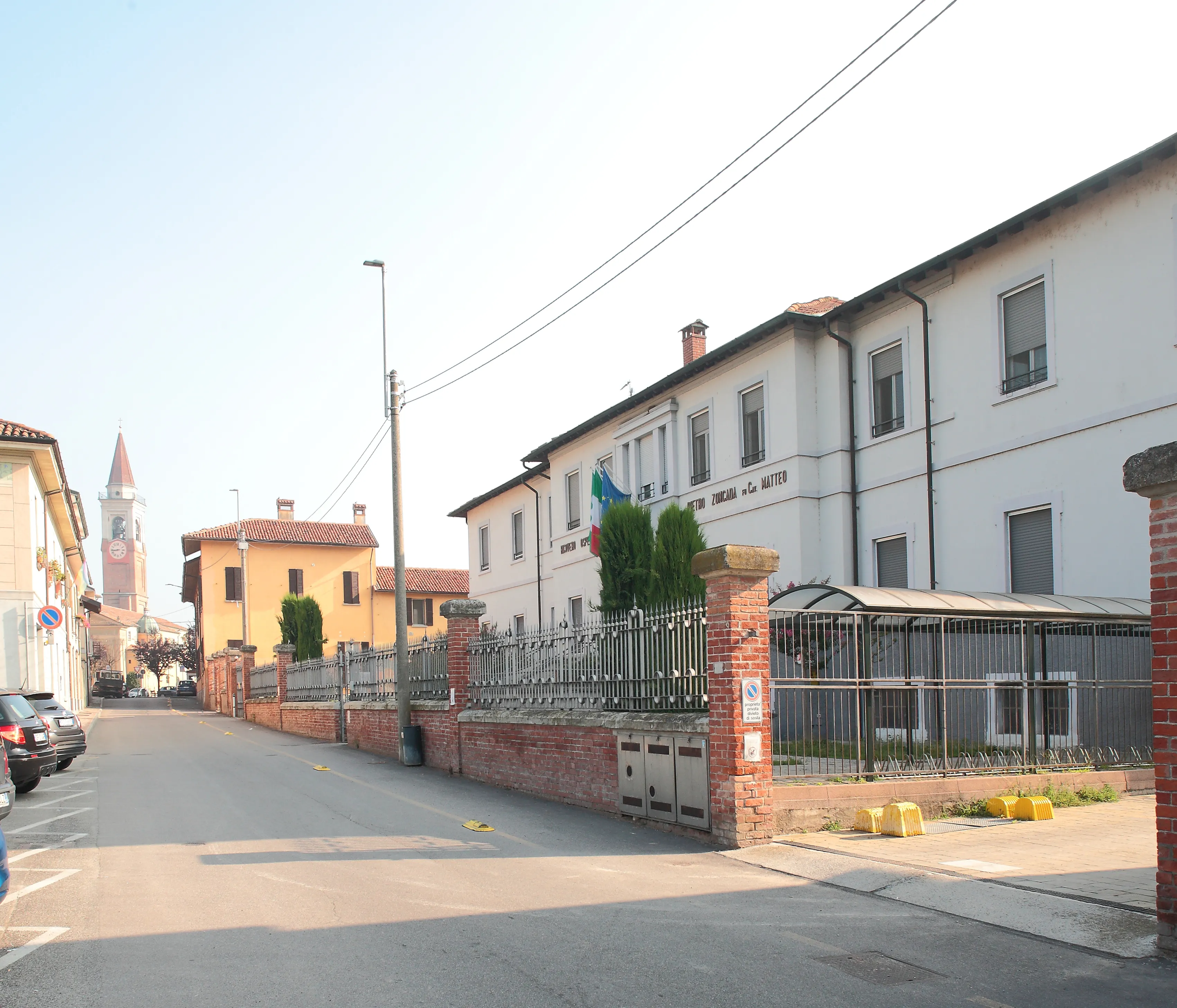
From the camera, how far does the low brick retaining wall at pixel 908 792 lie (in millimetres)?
10367

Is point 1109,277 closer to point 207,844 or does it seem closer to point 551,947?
point 551,947

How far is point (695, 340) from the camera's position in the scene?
28344 mm

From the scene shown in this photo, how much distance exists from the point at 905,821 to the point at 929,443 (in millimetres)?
9481

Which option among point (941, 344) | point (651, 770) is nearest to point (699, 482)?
point (941, 344)

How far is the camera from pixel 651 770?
11188 millimetres

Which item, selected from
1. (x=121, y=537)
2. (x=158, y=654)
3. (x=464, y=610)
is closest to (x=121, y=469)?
(x=121, y=537)

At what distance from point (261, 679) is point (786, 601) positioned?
26.8 meters

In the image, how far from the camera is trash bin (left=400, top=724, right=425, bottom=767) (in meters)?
18.4

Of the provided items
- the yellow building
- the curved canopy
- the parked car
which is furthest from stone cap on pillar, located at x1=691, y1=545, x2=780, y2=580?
the yellow building

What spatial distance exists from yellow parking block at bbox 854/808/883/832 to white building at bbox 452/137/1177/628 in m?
6.36

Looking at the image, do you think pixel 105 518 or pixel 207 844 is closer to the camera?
pixel 207 844

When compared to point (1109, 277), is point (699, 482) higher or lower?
lower

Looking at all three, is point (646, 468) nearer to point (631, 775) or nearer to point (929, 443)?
point (929, 443)

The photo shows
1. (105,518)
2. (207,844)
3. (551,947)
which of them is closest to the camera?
(551,947)
